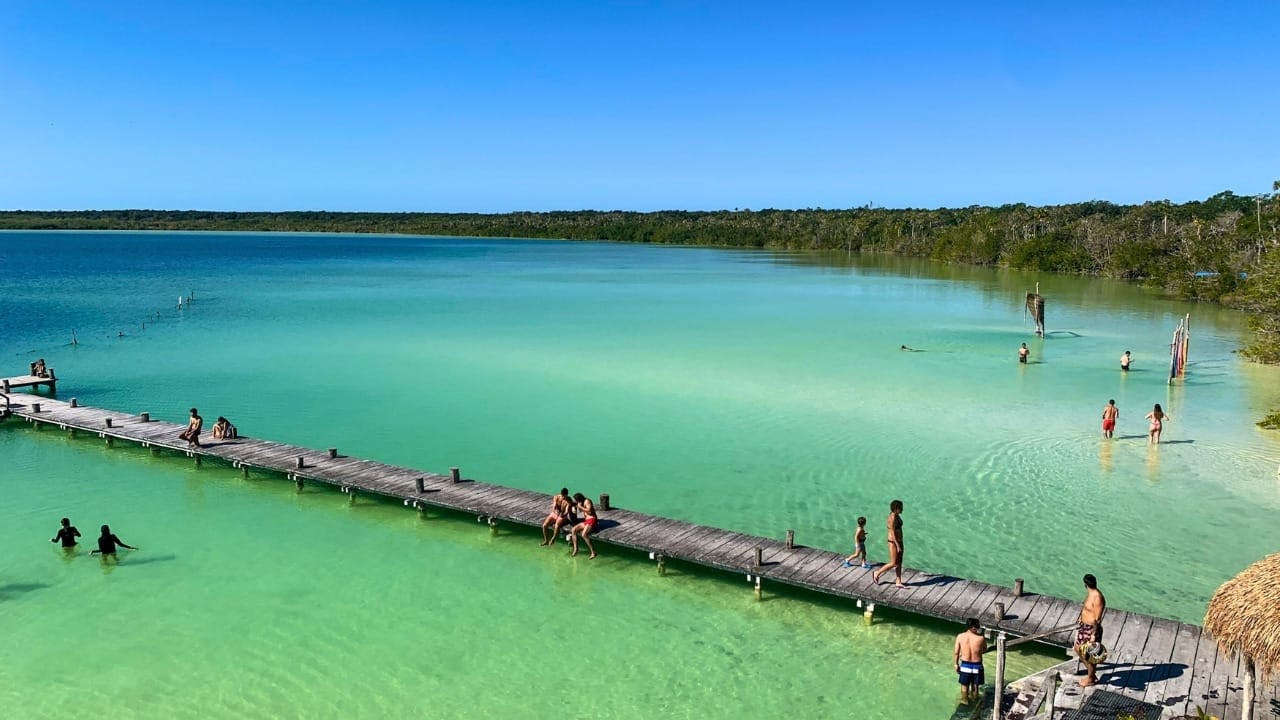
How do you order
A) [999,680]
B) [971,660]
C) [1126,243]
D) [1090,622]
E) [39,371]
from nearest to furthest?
[999,680] < [971,660] < [1090,622] < [39,371] < [1126,243]

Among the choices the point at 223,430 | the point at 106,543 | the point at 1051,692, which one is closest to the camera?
the point at 1051,692

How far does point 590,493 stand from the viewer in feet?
62.2

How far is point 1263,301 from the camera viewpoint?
31844mm

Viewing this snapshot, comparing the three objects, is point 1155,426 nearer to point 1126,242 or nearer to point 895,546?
point 895,546

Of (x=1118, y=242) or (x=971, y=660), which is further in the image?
(x=1118, y=242)

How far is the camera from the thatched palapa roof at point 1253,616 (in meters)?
8.70

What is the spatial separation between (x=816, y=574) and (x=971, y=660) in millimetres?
3229

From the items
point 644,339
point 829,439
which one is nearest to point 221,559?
point 829,439

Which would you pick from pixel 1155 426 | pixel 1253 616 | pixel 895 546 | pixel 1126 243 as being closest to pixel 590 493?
pixel 895 546

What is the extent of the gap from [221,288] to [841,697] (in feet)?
246

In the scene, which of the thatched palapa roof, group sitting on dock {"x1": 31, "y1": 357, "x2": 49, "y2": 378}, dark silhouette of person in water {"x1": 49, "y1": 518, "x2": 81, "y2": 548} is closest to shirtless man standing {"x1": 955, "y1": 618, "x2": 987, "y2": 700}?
the thatched palapa roof

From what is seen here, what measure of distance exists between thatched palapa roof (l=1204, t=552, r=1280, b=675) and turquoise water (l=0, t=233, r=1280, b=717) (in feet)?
10.2

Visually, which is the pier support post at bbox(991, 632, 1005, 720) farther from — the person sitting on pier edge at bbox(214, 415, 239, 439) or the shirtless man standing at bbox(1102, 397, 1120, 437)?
the person sitting on pier edge at bbox(214, 415, 239, 439)

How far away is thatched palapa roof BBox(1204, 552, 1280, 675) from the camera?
8.70 metres
